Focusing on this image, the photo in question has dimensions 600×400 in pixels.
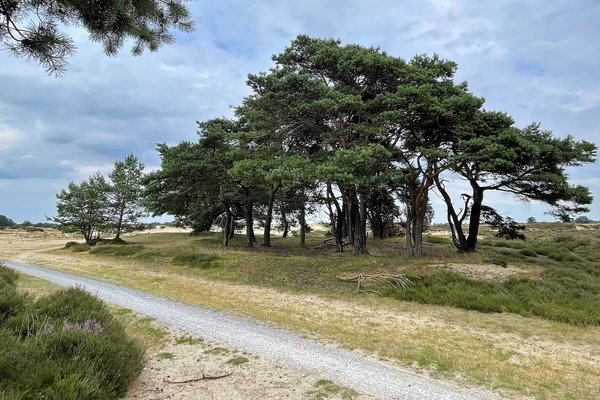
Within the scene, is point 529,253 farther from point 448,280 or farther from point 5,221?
point 5,221

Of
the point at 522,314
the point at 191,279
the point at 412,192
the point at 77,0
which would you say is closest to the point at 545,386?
the point at 522,314

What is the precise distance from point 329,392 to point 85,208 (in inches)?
1677

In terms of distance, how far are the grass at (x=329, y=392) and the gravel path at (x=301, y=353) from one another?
6.2 inches

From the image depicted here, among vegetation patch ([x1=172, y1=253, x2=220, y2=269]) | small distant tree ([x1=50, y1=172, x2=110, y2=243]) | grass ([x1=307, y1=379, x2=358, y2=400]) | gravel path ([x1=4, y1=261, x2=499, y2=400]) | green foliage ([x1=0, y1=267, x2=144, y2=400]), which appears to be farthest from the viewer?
small distant tree ([x1=50, y1=172, x2=110, y2=243])

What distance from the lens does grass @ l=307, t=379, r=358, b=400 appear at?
190 inches

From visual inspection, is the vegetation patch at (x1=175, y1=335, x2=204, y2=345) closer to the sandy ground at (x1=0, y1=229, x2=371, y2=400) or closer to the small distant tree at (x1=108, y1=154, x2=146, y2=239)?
the sandy ground at (x1=0, y1=229, x2=371, y2=400)

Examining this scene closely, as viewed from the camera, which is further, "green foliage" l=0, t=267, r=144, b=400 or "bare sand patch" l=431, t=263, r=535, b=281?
"bare sand patch" l=431, t=263, r=535, b=281

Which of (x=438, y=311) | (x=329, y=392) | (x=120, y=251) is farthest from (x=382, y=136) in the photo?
(x=120, y=251)

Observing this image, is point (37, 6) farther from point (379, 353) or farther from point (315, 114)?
point (315, 114)

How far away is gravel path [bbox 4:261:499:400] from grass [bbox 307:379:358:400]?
0.52ft

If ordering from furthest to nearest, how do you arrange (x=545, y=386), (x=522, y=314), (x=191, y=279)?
(x=191, y=279) → (x=522, y=314) → (x=545, y=386)

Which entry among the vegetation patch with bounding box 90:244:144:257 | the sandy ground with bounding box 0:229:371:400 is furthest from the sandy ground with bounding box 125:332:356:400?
the vegetation patch with bounding box 90:244:144:257

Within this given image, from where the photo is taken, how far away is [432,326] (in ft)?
29.1

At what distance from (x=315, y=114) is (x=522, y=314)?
461 inches
